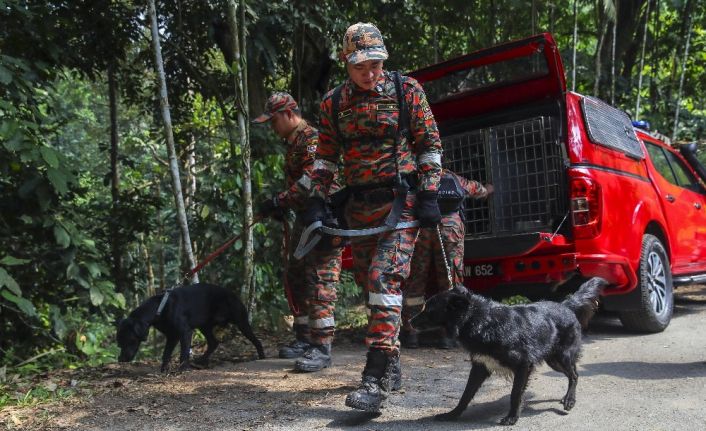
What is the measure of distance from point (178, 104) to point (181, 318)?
6.42 meters

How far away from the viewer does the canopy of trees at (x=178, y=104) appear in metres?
5.33

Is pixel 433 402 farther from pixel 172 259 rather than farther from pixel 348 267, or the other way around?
pixel 172 259

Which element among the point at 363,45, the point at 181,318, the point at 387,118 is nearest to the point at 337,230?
the point at 387,118

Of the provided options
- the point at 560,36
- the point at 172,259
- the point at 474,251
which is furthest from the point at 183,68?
the point at 172,259

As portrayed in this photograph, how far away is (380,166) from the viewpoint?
13.0ft

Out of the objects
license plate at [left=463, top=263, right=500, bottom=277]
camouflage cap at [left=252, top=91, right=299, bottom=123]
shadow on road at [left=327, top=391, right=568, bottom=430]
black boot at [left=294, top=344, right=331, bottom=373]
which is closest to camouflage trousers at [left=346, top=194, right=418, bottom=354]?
shadow on road at [left=327, top=391, right=568, bottom=430]

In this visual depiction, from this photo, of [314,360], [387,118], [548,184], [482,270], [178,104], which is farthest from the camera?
[178,104]

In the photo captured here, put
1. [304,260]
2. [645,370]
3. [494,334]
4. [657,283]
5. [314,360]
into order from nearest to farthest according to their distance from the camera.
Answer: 1. [494,334]
2. [645,370]
3. [314,360]
4. [304,260]
5. [657,283]

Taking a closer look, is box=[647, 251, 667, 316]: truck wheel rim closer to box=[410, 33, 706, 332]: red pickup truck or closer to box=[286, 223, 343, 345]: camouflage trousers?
box=[410, 33, 706, 332]: red pickup truck

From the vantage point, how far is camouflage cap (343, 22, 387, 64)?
3.75 metres

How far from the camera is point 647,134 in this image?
719cm

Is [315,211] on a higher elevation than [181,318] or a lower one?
higher

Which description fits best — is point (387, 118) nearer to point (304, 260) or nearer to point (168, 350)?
point (304, 260)

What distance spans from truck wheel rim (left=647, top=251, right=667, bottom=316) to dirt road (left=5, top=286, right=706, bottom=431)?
58 cm
